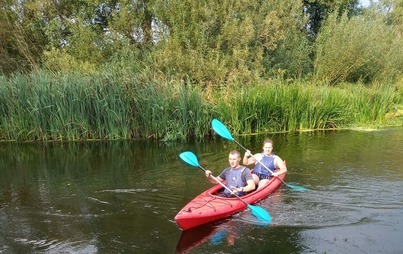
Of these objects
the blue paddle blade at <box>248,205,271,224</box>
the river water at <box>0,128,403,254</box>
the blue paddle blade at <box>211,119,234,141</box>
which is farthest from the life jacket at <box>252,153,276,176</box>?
the blue paddle blade at <box>248,205,271,224</box>

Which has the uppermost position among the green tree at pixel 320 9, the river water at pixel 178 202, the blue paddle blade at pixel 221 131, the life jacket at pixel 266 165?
the green tree at pixel 320 9

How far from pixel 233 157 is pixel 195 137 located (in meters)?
5.23

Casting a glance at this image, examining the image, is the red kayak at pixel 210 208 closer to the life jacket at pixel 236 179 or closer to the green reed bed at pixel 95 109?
the life jacket at pixel 236 179

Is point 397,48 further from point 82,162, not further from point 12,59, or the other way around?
point 12,59

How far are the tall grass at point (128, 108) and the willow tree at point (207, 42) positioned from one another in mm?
1787

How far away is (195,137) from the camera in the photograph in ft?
35.7

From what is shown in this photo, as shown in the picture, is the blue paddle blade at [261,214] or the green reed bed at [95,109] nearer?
the blue paddle blade at [261,214]

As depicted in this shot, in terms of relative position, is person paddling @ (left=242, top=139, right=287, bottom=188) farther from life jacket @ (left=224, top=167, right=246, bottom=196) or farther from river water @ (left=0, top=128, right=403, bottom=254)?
life jacket @ (left=224, top=167, right=246, bottom=196)

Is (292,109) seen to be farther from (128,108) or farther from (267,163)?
(267,163)

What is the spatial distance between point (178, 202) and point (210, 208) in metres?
1.03

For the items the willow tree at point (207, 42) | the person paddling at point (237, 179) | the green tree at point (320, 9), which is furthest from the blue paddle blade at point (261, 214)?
the green tree at point (320, 9)

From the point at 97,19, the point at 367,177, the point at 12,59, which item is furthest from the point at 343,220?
the point at 12,59

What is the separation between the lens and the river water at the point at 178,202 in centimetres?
473

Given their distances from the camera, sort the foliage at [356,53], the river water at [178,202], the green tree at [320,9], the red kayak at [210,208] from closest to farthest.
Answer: the river water at [178,202], the red kayak at [210,208], the foliage at [356,53], the green tree at [320,9]
